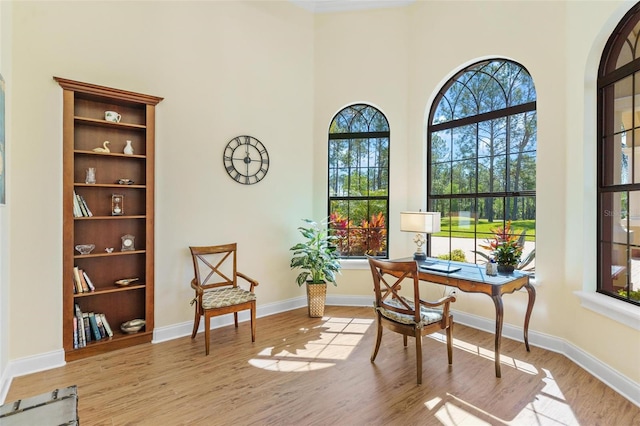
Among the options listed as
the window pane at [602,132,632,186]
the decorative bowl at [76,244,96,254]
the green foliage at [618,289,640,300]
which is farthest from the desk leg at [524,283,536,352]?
the decorative bowl at [76,244,96,254]

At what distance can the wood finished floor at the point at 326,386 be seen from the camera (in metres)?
2.14

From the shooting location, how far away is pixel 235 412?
219 cm

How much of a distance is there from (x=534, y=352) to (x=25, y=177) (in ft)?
15.7

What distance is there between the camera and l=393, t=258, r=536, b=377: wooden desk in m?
2.68

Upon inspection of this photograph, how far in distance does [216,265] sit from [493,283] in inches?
111

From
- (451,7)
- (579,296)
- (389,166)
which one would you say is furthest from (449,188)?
(451,7)

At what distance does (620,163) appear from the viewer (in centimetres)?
267

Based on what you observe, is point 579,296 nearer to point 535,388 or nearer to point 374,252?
point 535,388

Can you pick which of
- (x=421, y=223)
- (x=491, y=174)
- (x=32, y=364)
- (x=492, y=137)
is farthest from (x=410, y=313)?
(x=32, y=364)

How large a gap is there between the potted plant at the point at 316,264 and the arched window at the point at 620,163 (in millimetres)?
2665

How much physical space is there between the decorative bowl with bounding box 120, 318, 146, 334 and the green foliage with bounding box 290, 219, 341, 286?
5.82 ft

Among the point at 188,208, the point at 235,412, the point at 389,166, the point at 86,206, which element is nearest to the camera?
the point at 235,412

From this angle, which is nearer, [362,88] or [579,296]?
[579,296]

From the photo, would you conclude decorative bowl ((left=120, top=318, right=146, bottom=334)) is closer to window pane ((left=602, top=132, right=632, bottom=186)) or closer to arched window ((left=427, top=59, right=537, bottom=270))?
arched window ((left=427, top=59, right=537, bottom=270))
